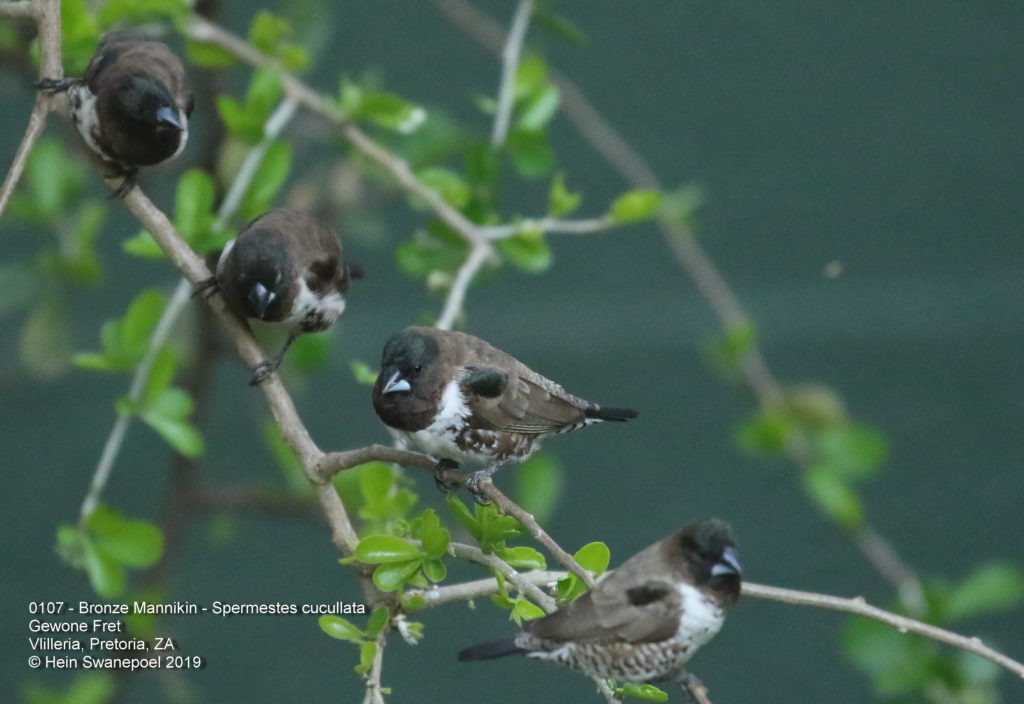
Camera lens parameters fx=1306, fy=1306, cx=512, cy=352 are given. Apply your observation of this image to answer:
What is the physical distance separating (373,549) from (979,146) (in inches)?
174

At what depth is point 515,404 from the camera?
2.65m

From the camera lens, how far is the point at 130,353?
9.84ft

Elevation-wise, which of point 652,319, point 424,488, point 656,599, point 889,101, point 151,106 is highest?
point 889,101

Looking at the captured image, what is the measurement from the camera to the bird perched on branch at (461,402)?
8.31 ft

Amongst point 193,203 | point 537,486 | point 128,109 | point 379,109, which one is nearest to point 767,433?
point 537,486

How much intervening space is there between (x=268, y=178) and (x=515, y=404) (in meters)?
1.01

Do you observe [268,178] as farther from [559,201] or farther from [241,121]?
[559,201]

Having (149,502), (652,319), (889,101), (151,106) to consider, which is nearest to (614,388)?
(652,319)

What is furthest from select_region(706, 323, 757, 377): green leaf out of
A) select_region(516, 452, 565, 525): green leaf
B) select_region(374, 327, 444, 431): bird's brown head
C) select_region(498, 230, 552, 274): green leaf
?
select_region(374, 327, 444, 431): bird's brown head

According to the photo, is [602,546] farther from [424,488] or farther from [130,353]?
[424,488]

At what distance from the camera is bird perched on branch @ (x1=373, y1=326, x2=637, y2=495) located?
2.53m

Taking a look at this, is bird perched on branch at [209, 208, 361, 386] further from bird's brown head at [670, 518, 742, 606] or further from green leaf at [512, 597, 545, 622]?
bird's brown head at [670, 518, 742, 606]

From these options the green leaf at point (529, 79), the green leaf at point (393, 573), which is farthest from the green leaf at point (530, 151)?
the green leaf at point (393, 573)

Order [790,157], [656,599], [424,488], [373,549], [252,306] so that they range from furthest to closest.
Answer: [790,157], [424,488], [252,306], [656,599], [373,549]
